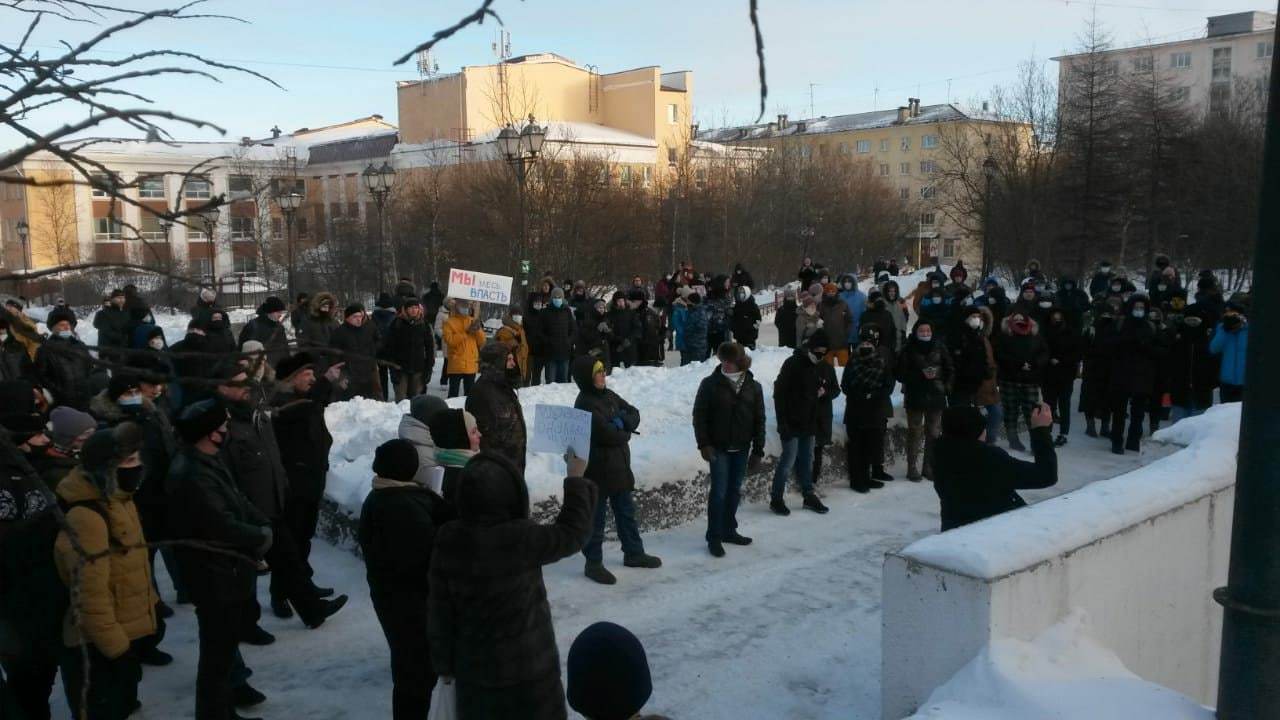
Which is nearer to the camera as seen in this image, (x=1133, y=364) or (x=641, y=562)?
(x=641, y=562)

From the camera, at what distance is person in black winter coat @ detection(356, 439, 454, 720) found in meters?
4.61

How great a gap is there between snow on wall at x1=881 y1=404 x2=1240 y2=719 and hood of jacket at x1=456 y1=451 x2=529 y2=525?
1.76 metres

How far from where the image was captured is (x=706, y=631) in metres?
6.60

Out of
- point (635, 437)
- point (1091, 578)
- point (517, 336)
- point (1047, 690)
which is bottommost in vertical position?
point (635, 437)

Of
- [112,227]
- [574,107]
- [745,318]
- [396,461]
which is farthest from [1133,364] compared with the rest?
[574,107]

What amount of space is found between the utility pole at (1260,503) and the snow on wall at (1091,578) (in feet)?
3.40

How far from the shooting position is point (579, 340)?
15961 mm

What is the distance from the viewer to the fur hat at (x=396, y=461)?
462cm

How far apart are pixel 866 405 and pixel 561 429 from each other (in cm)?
438

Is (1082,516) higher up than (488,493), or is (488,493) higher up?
(488,493)

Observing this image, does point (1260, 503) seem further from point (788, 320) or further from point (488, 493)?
point (788, 320)

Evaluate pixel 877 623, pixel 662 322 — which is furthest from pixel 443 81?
pixel 877 623

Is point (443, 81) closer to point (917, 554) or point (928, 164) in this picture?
point (928, 164)

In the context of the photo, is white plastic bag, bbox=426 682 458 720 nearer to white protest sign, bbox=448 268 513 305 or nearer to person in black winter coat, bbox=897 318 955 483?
person in black winter coat, bbox=897 318 955 483
